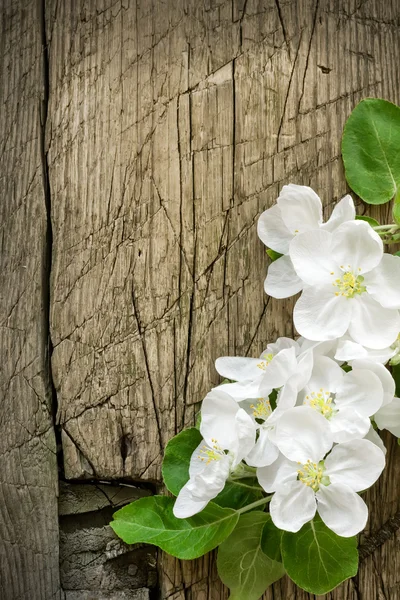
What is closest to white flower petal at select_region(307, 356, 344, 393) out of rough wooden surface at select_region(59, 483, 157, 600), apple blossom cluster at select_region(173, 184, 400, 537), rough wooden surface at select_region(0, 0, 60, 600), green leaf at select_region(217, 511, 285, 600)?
apple blossom cluster at select_region(173, 184, 400, 537)

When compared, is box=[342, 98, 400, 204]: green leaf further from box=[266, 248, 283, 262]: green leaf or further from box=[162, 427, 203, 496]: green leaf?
box=[162, 427, 203, 496]: green leaf

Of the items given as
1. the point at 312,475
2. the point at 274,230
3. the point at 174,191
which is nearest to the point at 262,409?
the point at 312,475

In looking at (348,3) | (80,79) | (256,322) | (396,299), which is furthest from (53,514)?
(348,3)

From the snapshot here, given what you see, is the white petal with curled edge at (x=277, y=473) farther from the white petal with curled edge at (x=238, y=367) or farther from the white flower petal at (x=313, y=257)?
the white flower petal at (x=313, y=257)

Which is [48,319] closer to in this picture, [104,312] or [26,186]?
[104,312]

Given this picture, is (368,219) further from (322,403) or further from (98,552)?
(98,552)

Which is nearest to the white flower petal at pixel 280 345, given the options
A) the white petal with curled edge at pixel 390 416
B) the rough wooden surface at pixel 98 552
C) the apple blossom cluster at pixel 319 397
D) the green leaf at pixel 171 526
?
the apple blossom cluster at pixel 319 397

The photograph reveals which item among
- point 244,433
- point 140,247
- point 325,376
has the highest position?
point 140,247
